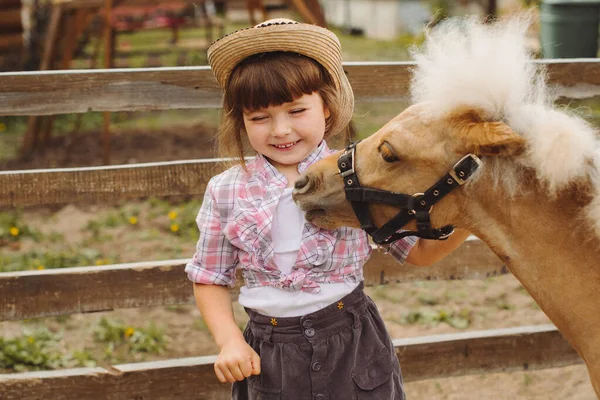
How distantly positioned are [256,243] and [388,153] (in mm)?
441

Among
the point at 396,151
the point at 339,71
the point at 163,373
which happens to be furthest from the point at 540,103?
the point at 163,373

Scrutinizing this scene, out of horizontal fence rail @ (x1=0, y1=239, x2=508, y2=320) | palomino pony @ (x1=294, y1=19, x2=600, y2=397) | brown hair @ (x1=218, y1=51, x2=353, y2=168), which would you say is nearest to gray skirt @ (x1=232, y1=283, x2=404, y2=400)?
palomino pony @ (x1=294, y1=19, x2=600, y2=397)

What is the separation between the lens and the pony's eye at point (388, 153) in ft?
6.73

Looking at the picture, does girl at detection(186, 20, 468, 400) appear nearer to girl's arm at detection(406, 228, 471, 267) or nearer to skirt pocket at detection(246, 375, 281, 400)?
skirt pocket at detection(246, 375, 281, 400)

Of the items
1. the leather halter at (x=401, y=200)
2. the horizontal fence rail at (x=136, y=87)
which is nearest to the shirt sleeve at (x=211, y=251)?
the leather halter at (x=401, y=200)

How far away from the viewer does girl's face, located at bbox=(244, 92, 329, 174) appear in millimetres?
2070

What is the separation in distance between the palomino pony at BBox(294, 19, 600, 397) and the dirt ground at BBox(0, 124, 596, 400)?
104 cm

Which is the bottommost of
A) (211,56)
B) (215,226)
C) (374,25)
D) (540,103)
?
(215,226)

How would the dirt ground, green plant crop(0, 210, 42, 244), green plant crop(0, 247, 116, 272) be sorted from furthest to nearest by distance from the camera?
green plant crop(0, 210, 42, 244) < green plant crop(0, 247, 116, 272) < the dirt ground

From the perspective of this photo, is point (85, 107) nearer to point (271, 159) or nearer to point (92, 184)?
point (92, 184)

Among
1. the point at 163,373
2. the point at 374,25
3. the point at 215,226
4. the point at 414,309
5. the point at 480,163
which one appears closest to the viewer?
the point at 480,163

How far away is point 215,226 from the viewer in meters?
2.12

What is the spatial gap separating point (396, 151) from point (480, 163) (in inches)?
9.1

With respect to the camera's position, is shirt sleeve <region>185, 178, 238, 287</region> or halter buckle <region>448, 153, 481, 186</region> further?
Result: shirt sleeve <region>185, 178, 238, 287</region>
